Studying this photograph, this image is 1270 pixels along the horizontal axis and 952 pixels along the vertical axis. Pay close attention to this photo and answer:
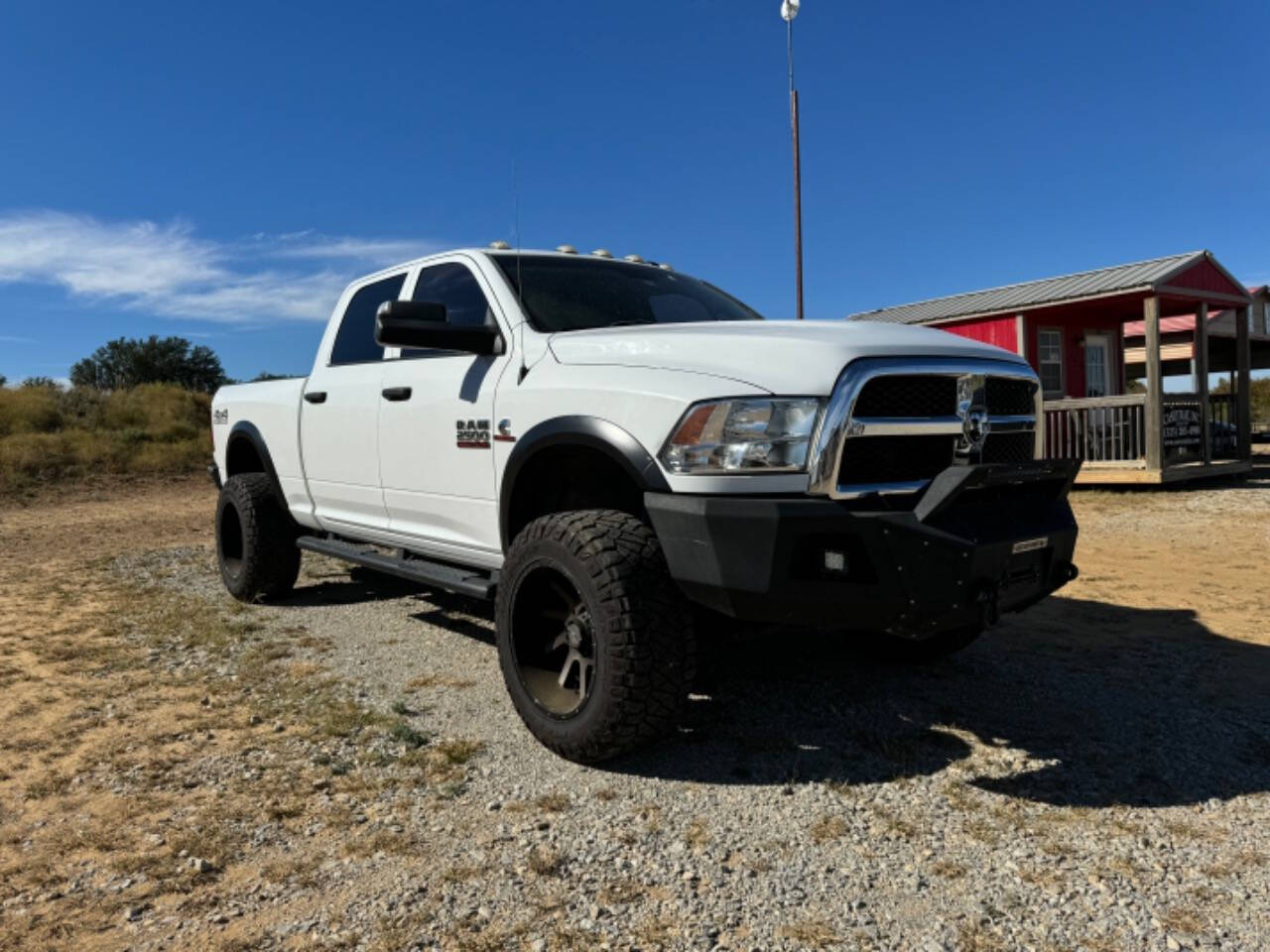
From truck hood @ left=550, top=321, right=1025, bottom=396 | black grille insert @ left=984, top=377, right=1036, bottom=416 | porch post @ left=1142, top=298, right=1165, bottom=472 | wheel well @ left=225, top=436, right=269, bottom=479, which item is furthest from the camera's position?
porch post @ left=1142, top=298, right=1165, bottom=472

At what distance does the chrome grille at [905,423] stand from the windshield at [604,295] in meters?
1.25

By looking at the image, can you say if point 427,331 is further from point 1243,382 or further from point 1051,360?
point 1243,382

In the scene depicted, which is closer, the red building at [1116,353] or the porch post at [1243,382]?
the red building at [1116,353]

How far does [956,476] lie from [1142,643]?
2867 mm

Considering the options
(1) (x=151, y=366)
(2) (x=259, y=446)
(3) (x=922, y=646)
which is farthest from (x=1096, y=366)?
(1) (x=151, y=366)

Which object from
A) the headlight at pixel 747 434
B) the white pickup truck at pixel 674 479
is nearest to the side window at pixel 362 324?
the white pickup truck at pixel 674 479

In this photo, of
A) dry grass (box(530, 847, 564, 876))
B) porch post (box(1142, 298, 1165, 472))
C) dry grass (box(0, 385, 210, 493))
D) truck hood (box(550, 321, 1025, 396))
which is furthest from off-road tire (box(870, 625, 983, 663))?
dry grass (box(0, 385, 210, 493))

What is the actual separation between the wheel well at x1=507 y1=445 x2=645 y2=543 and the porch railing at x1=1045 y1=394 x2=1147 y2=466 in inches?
462

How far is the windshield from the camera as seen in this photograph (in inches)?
157

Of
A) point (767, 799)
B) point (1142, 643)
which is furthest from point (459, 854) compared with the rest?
point (1142, 643)

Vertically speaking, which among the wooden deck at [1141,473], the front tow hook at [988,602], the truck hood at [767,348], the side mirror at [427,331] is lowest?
the wooden deck at [1141,473]

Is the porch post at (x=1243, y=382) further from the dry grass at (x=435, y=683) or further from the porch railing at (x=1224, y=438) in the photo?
the dry grass at (x=435, y=683)

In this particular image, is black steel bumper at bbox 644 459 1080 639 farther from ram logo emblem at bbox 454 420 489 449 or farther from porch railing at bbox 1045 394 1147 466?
porch railing at bbox 1045 394 1147 466

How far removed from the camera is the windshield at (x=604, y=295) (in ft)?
13.1
